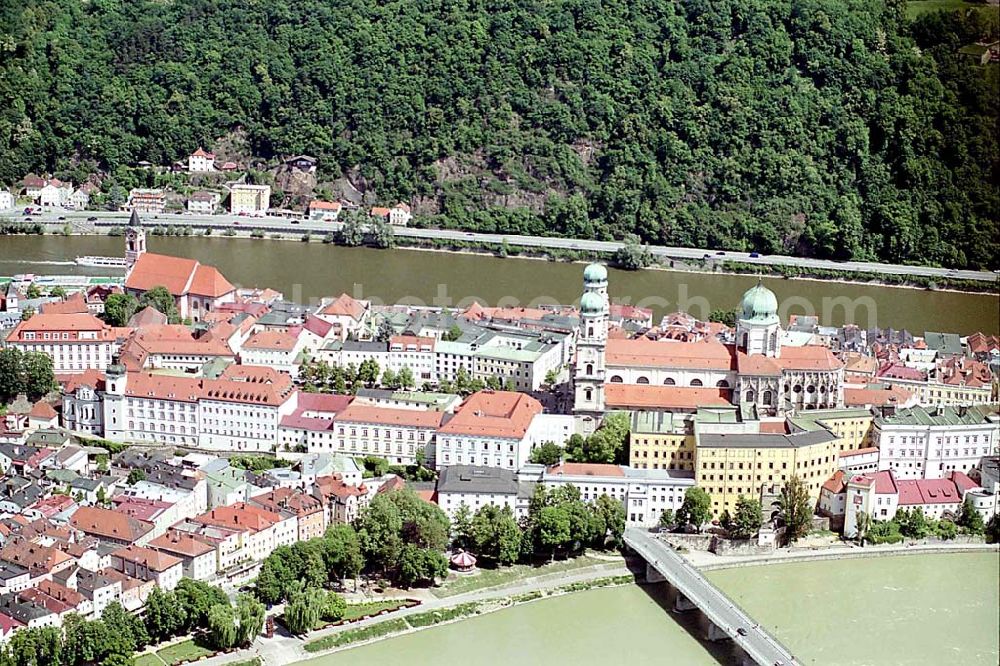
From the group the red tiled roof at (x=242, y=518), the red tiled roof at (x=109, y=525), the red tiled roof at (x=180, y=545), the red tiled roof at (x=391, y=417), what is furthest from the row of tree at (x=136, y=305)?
Result: the red tiled roof at (x=180, y=545)

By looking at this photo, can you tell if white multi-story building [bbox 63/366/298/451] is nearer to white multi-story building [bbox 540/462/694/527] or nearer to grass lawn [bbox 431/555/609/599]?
white multi-story building [bbox 540/462/694/527]

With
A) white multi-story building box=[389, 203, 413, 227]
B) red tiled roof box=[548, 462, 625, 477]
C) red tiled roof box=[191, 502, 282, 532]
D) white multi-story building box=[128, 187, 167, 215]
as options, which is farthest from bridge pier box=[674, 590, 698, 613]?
white multi-story building box=[128, 187, 167, 215]

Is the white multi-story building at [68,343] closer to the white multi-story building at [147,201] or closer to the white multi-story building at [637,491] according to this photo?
the white multi-story building at [637,491]

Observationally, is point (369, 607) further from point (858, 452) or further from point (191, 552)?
point (858, 452)

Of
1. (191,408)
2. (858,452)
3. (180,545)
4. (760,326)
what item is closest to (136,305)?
(191,408)

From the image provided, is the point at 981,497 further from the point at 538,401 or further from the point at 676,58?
the point at 676,58

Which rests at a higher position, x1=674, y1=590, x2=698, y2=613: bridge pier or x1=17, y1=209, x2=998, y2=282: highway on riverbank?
x1=17, y1=209, x2=998, y2=282: highway on riverbank

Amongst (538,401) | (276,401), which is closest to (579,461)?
(538,401)
